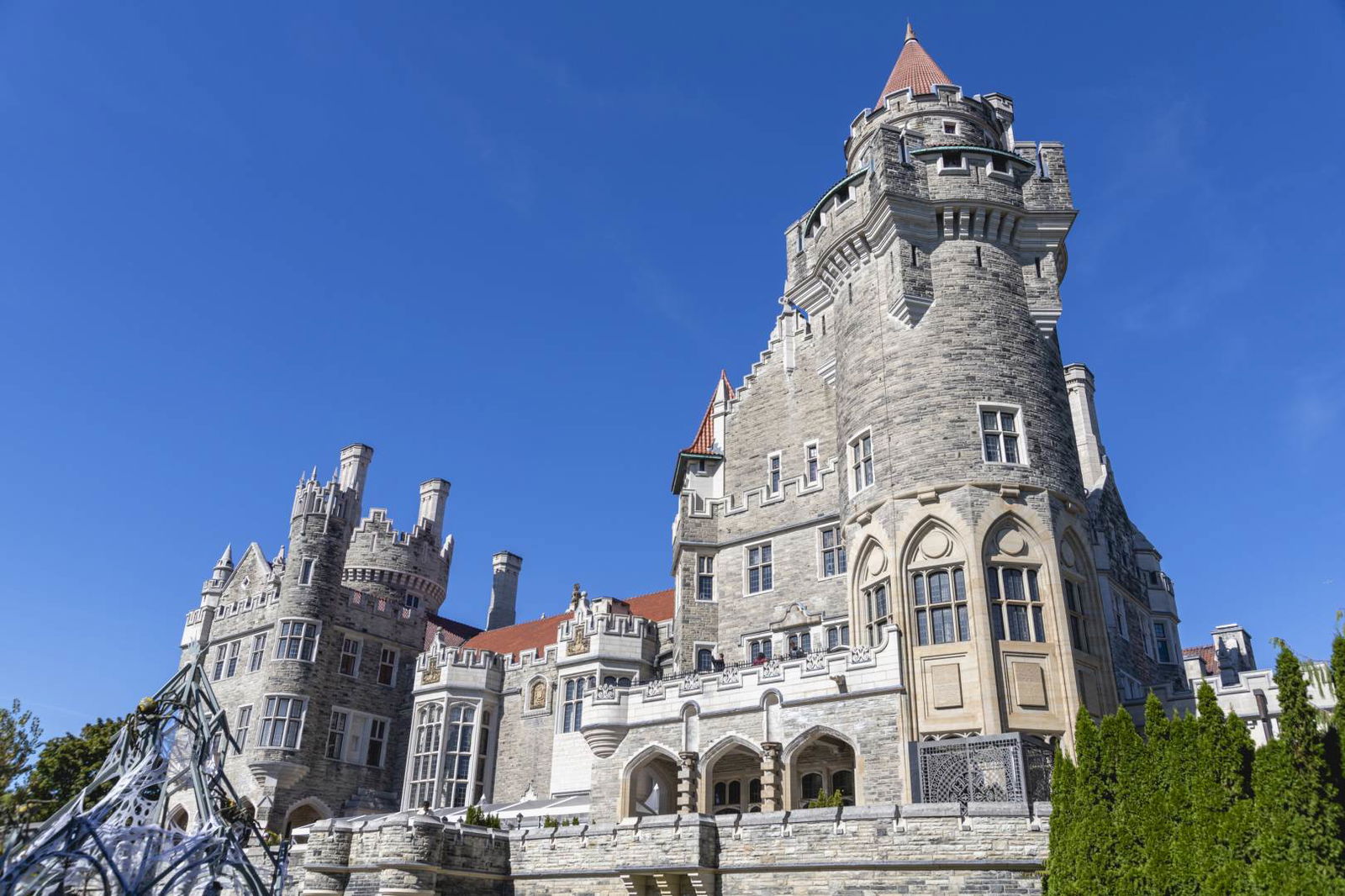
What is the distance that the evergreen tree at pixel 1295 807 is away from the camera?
12.9 meters

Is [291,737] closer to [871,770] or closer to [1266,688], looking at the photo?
[871,770]

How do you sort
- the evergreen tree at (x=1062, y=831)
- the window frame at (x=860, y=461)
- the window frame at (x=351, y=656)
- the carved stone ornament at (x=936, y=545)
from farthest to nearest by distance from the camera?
the window frame at (x=351, y=656) < the window frame at (x=860, y=461) < the carved stone ornament at (x=936, y=545) < the evergreen tree at (x=1062, y=831)

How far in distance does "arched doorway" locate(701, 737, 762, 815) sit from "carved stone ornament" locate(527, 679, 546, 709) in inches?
359

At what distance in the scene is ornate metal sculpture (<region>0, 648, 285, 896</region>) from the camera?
1523cm

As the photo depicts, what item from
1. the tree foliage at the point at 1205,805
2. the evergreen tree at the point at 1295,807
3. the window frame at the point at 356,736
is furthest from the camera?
the window frame at the point at 356,736

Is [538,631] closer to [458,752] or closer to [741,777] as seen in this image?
[458,752]

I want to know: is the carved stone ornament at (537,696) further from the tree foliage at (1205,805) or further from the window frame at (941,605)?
the tree foliage at (1205,805)

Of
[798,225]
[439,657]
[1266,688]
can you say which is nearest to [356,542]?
[439,657]

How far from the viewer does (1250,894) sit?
Answer: 13.4 metres

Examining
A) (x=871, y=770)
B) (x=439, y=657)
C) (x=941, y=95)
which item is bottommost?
(x=871, y=770)

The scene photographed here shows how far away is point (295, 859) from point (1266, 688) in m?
24.0

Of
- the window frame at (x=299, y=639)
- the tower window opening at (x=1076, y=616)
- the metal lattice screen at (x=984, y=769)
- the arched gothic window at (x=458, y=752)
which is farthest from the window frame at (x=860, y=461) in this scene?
the window frame at (x=299, y=639)

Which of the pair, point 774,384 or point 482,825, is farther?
point 774,384

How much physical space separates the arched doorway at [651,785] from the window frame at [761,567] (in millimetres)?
5883
